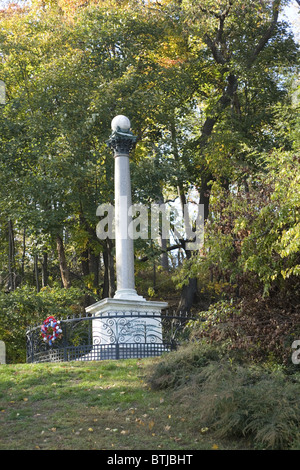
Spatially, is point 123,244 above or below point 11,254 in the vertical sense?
below

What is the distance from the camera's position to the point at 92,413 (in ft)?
28.2

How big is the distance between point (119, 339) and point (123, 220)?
3432 millimetres

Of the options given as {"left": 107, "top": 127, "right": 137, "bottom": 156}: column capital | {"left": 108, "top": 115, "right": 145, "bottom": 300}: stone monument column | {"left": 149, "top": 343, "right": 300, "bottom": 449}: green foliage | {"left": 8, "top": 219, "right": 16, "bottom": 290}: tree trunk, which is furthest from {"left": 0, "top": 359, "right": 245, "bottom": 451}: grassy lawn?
{"left": 8, "top": 219, "right": 16, "bottom": 290}: tree trunk

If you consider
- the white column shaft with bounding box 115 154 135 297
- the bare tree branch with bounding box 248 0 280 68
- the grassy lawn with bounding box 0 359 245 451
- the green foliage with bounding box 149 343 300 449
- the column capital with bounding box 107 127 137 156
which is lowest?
the grassy lawn with bounding box 0 359 245 451

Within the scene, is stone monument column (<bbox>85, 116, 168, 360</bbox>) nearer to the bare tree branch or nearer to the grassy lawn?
the grassy lawn

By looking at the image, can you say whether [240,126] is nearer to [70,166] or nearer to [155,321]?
[70,166]

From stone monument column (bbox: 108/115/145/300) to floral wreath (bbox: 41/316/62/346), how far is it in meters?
1.85

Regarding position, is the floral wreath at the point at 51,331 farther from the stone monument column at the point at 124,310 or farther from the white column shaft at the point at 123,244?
the white column shaft at the point at 123,244

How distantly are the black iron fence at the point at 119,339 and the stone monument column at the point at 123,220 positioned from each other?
99 cm

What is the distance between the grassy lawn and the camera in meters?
7.29

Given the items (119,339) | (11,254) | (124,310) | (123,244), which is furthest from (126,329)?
(11,254)

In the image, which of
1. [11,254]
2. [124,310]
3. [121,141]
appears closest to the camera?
[124,310]

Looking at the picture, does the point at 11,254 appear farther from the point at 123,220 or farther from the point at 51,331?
the point at 51,331

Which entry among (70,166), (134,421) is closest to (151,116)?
(70,166)
